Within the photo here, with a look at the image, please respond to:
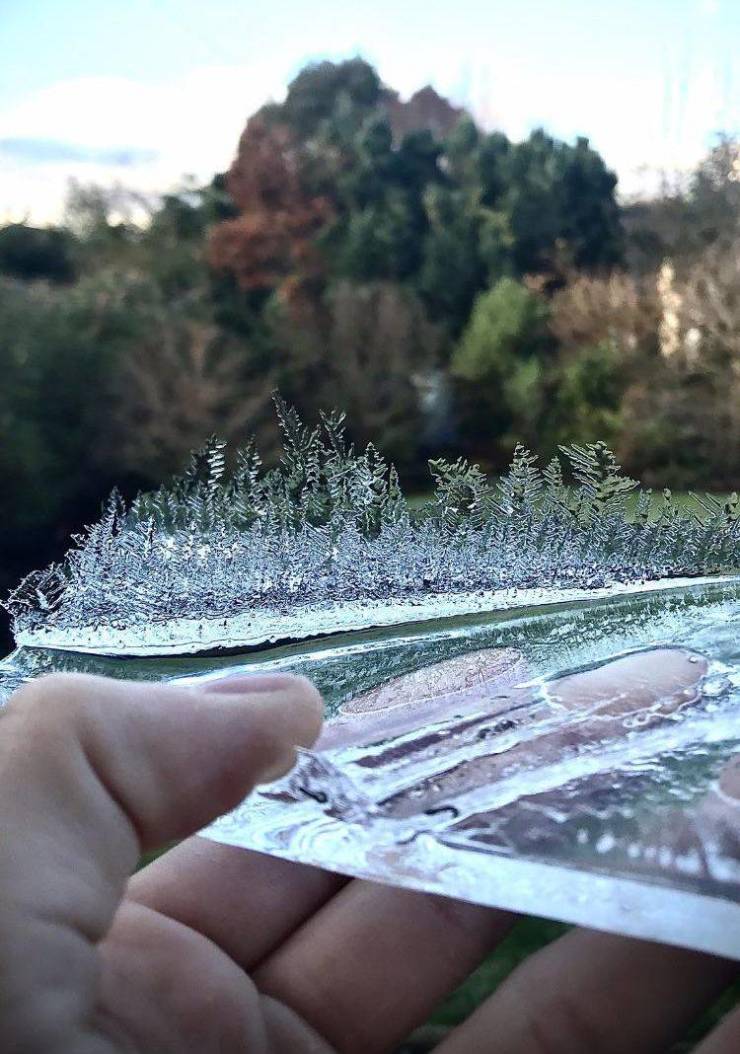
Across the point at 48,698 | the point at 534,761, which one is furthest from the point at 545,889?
the point at 48,698

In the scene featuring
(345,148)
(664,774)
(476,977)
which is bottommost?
(476,977)

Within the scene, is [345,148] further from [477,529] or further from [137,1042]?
[137,1042]

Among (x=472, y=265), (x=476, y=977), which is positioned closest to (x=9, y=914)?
(x=476, y=977)

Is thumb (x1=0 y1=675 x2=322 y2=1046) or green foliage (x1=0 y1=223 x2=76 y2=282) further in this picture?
green foliage (x1=0 y1=223 x2=76 y2=282)

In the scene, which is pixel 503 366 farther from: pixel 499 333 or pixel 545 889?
pixel 545 889

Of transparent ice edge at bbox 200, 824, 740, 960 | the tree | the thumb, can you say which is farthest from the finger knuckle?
the tree

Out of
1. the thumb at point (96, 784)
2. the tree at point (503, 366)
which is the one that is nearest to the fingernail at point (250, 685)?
the thumb at point (96, 784)

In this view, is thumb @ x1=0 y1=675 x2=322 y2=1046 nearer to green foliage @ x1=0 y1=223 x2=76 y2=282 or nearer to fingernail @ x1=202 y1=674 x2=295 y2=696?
fingernail @ x1=202 y1=674 x2=295 y2=696
